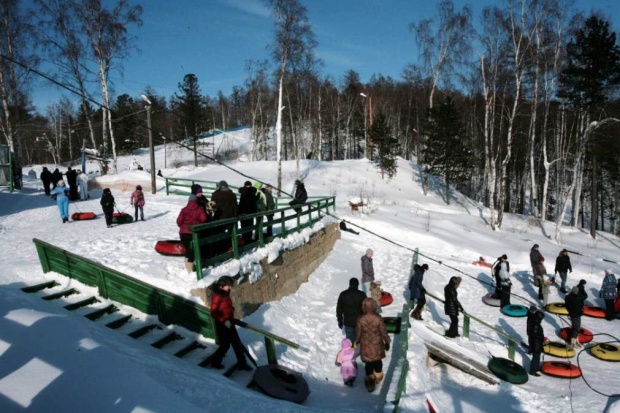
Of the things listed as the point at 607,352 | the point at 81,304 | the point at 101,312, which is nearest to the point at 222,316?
the point at 101,312

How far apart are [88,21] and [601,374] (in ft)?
98.4

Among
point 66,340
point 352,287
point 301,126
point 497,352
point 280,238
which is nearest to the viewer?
point 66,340

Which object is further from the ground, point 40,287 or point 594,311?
point 40,287

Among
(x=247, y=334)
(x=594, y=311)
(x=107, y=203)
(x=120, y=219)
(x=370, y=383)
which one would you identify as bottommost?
(x=594, y=311)

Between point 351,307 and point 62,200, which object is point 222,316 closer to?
point 351,307

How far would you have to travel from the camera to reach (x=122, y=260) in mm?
8125

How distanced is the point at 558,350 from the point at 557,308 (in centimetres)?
298

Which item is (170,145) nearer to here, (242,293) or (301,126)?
(301,126)

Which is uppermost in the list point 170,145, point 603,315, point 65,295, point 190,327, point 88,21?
point 88,21

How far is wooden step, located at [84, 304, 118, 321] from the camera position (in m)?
6.26

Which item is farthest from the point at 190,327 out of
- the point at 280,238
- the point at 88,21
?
the point at 88,21

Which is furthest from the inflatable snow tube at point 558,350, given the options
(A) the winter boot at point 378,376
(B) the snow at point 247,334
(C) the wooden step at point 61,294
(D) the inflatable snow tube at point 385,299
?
(C) the wooden step at point 61,294

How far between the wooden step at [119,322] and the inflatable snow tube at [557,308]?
11728mm

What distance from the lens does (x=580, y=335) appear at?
33.4 ft
